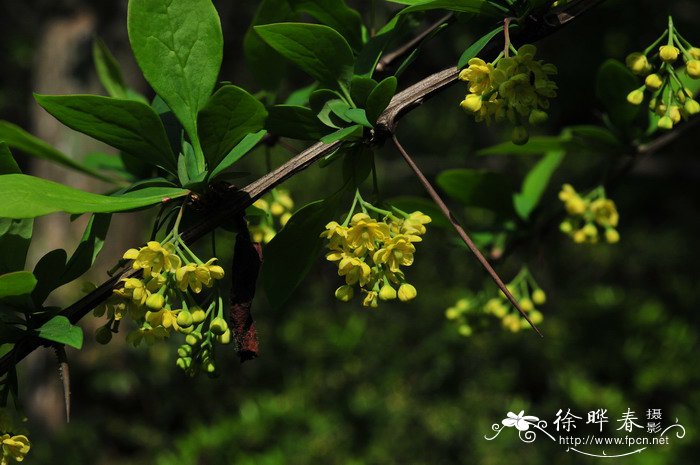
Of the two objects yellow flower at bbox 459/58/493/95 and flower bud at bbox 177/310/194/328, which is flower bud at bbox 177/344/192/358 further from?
yellow flower at bbox 459/58/493/95

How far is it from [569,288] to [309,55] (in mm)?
2724

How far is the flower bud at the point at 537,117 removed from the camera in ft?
2.09

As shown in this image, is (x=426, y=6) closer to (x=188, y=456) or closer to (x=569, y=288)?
(x=188, y=456)

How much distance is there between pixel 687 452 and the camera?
2.29 meters

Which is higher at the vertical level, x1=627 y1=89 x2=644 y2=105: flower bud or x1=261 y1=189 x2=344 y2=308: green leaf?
x1=261 y1=189 x2=344 y2=308: green leaf

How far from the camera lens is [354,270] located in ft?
2.16

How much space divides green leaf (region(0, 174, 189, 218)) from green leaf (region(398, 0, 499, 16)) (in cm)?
26

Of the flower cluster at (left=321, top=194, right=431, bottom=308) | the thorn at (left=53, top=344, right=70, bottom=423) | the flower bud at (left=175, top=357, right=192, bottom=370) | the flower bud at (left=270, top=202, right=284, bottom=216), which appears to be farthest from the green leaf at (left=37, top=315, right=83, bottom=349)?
the flower bud at (left=270, top=202, right=284, bottom=216)

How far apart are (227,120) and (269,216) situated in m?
0.23

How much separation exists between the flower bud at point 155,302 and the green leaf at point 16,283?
91 mm

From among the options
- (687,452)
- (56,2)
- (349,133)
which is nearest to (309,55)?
(349,133)

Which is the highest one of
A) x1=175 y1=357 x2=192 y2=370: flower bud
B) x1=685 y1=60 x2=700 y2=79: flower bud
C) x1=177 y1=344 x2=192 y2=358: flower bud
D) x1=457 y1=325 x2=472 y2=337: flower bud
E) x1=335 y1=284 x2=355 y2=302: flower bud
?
x1=177 y1=344 x2=192 y2=358: flower bud

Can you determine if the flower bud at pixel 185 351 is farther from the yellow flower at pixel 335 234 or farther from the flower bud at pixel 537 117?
the flower bud at pixel 537 117

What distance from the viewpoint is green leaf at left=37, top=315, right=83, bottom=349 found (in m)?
0.58
